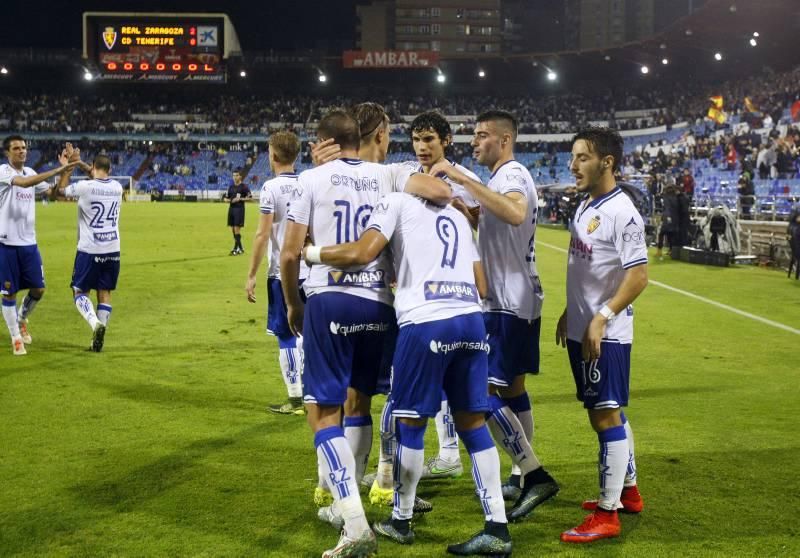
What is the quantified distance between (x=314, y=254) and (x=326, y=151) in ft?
2.31

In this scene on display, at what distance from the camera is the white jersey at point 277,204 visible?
301 inches

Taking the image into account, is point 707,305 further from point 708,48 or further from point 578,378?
point 708,48

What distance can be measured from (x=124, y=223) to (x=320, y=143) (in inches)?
1303

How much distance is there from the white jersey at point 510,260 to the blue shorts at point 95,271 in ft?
23.0

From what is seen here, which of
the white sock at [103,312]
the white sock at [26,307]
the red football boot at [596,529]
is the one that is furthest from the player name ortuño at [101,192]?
the red football boot at [596,529]

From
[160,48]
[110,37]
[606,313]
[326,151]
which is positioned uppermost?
[110,37]

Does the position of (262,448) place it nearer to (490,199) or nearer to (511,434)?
(511,434)

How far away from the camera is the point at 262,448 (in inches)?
261

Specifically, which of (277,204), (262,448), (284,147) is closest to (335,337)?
(262,448)

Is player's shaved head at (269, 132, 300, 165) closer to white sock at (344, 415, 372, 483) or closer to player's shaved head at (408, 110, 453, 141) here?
player's shaved head at (408, 110, 453, 141)

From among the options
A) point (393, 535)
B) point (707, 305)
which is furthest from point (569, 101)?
point (393, 535)

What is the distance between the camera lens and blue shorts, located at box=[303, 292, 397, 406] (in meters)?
4.52

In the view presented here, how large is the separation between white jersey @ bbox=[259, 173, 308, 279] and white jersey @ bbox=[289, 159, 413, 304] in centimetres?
285

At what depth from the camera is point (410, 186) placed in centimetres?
443
